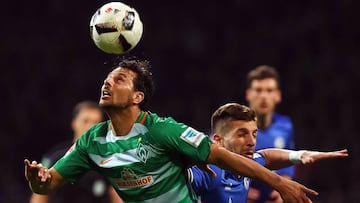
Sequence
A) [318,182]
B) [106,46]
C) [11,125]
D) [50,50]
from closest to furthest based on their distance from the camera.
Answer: [106,46] → [318,182] → [11,125] → [50,50]

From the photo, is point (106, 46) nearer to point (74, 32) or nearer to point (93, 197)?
point (93, 197)

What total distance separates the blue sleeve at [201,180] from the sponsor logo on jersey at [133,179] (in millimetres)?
287

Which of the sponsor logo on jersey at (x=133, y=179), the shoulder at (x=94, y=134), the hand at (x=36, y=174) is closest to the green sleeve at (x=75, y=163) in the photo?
the shoulder at (x=94, y=134)

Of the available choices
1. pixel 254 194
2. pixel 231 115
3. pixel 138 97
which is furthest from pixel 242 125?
pixel 254 194

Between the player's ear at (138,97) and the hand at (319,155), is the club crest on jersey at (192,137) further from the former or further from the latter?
the hand at (319,155)

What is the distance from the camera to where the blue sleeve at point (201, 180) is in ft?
15.7

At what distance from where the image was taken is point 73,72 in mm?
11711

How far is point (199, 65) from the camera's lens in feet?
38.9

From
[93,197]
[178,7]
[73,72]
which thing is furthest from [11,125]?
[93,197]

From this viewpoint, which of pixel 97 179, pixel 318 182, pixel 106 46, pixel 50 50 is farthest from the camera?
pixel 50 50

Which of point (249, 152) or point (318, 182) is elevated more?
point (249, 152)

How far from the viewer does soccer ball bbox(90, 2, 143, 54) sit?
491 cm

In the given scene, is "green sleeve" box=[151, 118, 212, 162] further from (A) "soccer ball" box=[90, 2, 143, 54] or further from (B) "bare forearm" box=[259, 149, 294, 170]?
(B) "bare forearm" box=[259, 149, 294, 170]

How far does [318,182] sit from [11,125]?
13.4 ft
